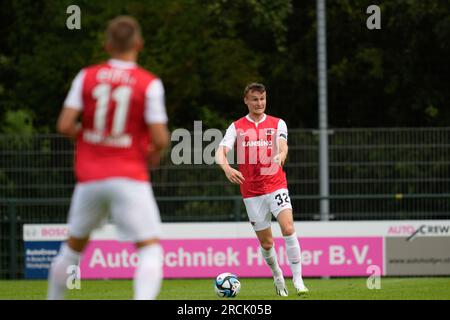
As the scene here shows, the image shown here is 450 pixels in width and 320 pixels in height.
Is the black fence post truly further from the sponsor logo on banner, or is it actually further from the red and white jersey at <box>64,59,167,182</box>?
the red and white jersey at <box>64,59,167,182</box>

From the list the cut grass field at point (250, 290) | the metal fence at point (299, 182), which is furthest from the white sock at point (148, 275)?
the metal fence at point (299, 182)

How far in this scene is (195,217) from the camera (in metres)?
22.1

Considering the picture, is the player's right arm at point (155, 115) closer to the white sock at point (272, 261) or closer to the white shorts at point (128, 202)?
the white shorts at point (128, 202)

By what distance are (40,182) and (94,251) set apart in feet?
6.32

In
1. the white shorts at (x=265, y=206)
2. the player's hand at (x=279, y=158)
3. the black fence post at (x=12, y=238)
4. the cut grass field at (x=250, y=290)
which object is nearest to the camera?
the player's hand at (x=279, y=158)

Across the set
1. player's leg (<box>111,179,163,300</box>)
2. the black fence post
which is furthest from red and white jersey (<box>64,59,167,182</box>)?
the black fence post

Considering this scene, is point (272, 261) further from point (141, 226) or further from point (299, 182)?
point (299, 182)

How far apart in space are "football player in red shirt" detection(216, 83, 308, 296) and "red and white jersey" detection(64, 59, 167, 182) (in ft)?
17.2

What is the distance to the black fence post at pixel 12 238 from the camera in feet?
72.1

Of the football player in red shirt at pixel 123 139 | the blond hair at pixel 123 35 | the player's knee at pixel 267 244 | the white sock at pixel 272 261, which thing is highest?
the blond hair at pixel 123 35

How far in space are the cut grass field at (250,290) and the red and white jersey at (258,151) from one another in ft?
4.27

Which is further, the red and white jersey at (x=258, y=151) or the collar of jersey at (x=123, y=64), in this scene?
the red and white jersey at (x=258, y=151)

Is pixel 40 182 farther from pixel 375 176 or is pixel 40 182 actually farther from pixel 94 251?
pixel 375 176

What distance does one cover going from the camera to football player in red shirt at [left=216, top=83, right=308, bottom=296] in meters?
13.7
